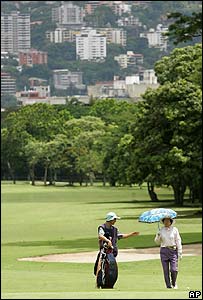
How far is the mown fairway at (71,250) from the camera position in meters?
16.1

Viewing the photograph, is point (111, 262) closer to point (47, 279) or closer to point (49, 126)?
point (47, 279)

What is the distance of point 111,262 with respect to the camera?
14789 millimetres

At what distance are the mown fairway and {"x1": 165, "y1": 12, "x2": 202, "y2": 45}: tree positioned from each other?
25.5 ft

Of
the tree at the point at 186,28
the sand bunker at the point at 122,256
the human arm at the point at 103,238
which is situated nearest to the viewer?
the human arm at the point at 103,238

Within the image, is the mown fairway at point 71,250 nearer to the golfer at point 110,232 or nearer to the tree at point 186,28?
the golfer at point 110,232

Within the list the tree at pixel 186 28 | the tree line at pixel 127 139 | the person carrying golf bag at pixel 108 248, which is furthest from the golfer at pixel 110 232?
the tree line at pixel 127 139

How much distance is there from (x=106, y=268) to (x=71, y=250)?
21394 millimetres

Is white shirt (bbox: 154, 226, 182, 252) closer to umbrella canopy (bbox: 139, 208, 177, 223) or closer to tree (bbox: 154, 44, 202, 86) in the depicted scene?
umbrella canopy (bbox: 139, 208, 177, 223)

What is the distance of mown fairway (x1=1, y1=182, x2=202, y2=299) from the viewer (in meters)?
16.1

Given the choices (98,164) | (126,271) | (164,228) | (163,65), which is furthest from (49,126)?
(164,228)

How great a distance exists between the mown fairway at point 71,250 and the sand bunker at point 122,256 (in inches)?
40.7

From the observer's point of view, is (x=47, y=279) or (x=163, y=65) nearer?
(x=47, y=279)

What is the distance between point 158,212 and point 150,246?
22.4 meters

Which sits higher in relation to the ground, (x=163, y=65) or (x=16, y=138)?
(x=163, y=65)
